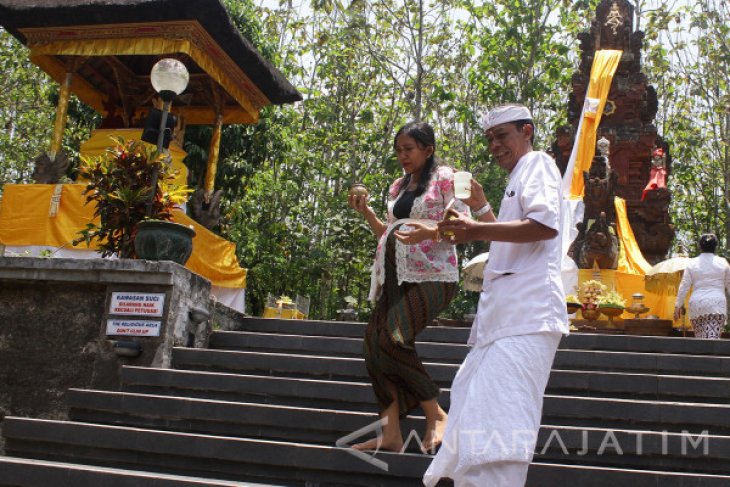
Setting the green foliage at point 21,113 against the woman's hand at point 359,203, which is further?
the green foliage at point 21,113

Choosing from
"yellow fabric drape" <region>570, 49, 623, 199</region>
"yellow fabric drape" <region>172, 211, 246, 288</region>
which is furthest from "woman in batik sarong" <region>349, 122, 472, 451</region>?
"yellow fabric drape" <region>570, 49, 623, 199</region>

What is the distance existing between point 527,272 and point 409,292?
142cm

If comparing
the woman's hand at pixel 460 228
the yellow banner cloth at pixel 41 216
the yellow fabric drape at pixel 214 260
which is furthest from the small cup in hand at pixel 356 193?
the yellow fabric drape at pixel 214 260

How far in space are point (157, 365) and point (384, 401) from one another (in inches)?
91.5

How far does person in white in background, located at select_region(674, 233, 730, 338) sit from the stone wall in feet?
19.0

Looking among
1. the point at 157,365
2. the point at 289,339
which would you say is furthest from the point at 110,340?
the point at 289,339

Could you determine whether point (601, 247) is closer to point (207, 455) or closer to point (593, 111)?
point (593, 111)

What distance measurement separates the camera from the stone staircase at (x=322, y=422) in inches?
169

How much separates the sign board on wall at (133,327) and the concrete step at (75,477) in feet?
5.91

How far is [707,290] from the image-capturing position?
9039 mm

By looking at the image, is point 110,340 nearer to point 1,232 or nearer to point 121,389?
point 121,389

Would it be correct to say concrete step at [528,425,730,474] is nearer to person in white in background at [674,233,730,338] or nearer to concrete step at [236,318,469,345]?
concrete step at [236,318,469,345]

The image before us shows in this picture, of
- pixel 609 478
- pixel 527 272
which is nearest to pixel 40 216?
pixel 609 478

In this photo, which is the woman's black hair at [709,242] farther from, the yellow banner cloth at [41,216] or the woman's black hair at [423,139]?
the yellow banner cloth at [41,216]
